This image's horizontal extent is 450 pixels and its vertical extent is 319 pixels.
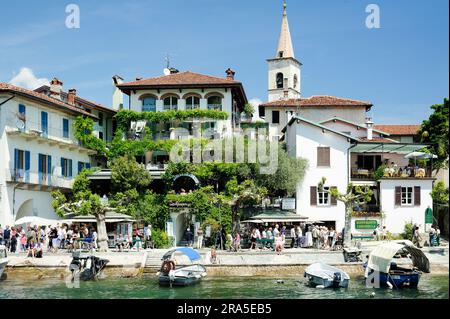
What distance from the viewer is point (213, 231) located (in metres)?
31.8

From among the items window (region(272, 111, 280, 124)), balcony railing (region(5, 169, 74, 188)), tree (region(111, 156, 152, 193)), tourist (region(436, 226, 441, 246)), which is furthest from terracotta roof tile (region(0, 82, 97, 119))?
tourist (region(436, 226, 441, 246))

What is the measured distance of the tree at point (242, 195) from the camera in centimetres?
3172

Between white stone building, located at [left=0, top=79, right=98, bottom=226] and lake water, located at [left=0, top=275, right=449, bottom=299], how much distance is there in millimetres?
8809

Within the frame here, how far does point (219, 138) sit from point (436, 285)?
705 inches

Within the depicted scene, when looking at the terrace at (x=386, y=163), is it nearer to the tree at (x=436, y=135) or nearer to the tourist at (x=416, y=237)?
the tree at (x=436, y=135)

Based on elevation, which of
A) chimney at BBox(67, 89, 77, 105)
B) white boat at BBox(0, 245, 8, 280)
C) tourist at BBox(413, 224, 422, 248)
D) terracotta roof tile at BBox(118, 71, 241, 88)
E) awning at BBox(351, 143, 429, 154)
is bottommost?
white boat at BBox(0, 245, 8, 280)

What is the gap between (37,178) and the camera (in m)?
33.4

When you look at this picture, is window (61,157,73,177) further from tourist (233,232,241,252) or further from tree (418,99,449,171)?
tree (418,99,449,171)

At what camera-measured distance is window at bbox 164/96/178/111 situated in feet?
127

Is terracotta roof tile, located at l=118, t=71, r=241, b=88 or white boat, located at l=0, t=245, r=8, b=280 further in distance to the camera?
terracotta roof tile, located at l=118, t=71, r=241, b=88

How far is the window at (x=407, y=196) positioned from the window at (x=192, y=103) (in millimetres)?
12849

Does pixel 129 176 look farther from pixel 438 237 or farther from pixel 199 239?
pixel 438 237
